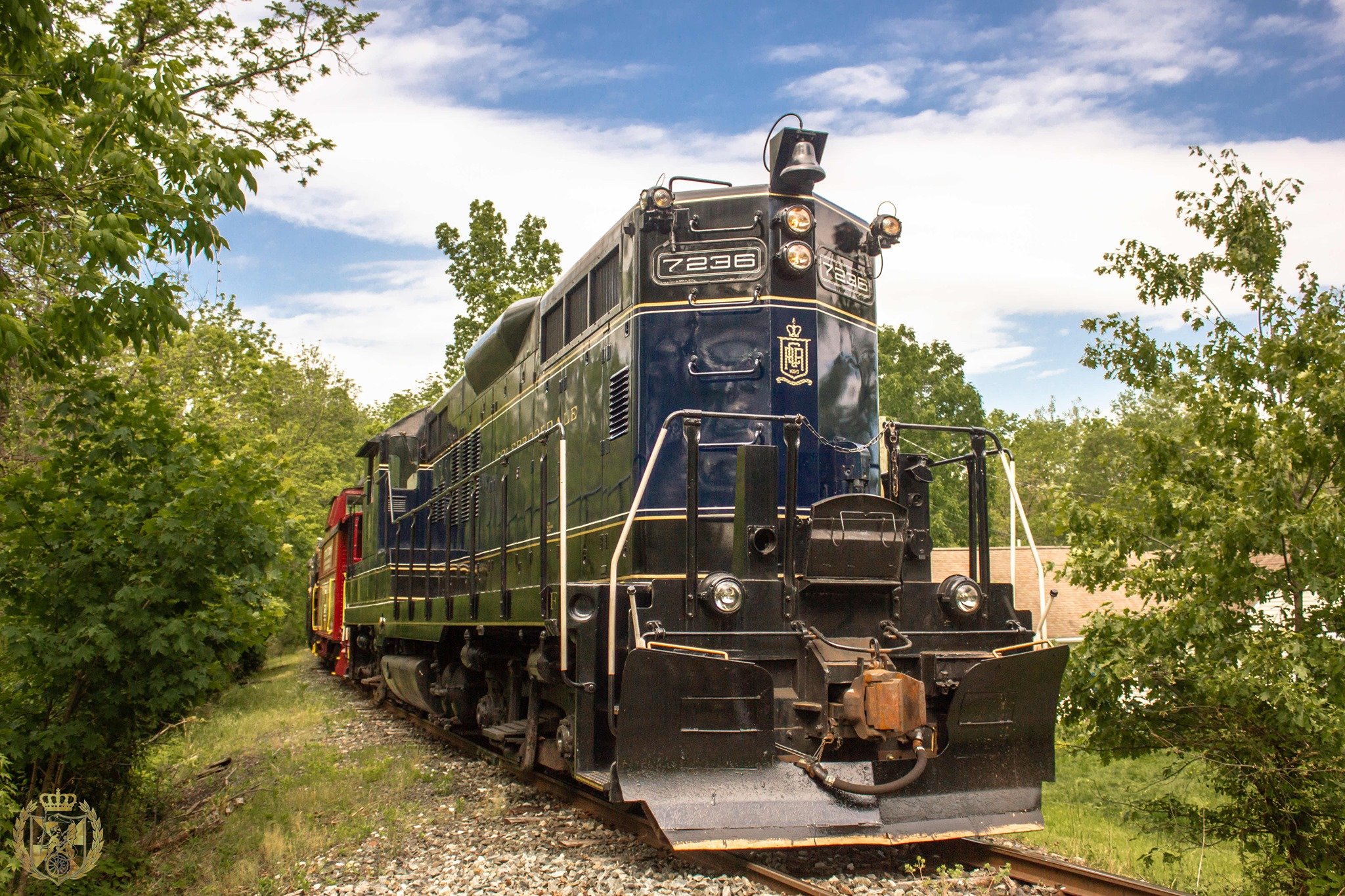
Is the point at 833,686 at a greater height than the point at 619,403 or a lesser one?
lesser

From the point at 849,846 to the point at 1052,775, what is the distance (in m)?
1.21

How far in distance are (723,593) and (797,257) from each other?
2.31 m

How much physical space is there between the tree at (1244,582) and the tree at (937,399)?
2227cm

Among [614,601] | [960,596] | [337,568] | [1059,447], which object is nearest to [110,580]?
[614,601]

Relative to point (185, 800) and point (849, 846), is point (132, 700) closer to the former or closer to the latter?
point (185, 800)

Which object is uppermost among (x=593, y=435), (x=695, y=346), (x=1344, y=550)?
(x=695, y=346)

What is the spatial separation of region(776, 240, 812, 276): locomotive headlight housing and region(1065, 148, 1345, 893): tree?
354cm

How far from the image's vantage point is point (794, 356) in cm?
646

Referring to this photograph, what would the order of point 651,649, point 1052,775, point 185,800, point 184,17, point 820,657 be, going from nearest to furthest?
point 651,649 < point 820,657 < point 1052,775 < point 185,800 < point 184,17

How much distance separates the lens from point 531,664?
6512mm

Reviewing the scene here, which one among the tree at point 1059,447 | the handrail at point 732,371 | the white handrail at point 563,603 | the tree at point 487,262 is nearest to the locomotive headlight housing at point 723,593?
the white handrail at point 563,603

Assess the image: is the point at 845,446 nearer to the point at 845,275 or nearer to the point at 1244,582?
the point at 845,275

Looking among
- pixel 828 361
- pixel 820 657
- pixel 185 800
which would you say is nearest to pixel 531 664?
pixel 820 657

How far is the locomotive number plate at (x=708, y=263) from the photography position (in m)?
6.49
